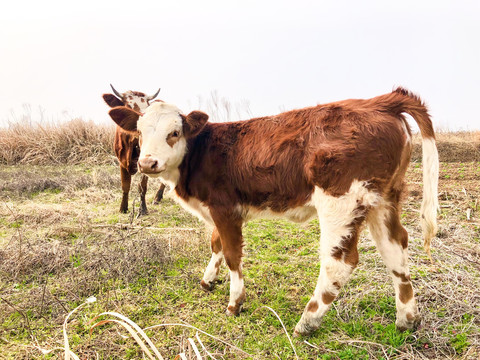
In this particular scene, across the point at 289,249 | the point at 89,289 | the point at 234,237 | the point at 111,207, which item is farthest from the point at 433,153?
the point at 111,207

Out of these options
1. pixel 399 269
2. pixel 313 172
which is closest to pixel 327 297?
pixel 399 269

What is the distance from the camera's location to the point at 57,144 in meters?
13.1

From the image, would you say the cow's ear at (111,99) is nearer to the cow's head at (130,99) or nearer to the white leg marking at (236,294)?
the cow's head at (130,99)

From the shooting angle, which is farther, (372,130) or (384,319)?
(384,319)

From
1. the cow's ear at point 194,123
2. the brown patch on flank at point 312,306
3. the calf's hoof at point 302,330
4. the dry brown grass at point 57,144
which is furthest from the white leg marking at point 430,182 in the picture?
the dry brown grass at point 57,144

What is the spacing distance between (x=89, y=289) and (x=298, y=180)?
2.35m

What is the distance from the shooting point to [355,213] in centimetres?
262

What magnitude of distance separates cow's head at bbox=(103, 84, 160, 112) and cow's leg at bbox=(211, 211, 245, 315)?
11.5ft

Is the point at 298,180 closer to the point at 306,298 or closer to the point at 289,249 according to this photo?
the point at 306,298

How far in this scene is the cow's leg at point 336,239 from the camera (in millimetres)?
2590

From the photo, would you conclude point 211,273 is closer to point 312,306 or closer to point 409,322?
point 312,306

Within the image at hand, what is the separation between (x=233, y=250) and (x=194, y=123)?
1204mm

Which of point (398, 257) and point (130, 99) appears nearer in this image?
point (398, 257)

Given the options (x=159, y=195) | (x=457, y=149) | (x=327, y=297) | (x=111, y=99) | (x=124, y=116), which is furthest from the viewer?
(x=457, y=149)
